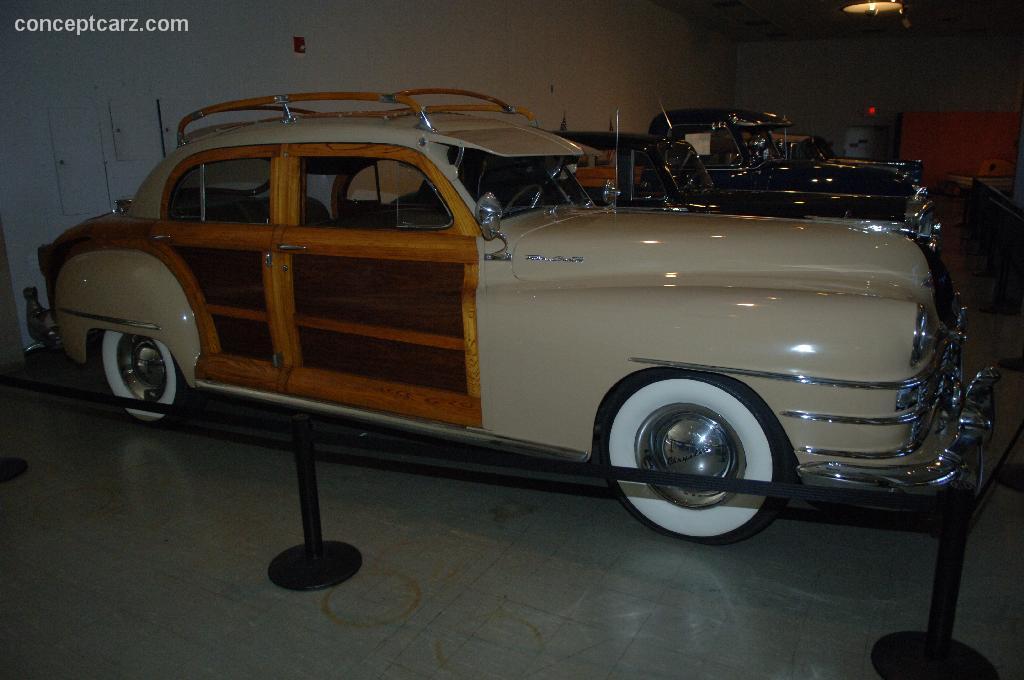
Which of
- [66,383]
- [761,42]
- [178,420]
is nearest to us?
[178,420]

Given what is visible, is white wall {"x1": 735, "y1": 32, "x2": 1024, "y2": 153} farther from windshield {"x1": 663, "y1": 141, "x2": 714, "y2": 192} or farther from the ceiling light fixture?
windshield {"x1": 663, "y1": 141, "x2": 714, "y2": 192}

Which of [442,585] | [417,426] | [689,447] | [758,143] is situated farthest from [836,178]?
[442,585]

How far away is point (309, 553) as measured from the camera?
124 inches

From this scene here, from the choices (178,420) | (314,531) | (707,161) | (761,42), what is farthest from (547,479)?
(761,42)

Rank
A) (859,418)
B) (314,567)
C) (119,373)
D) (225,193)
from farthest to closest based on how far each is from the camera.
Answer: (119,373) < (225,193) < (314,567) < (859,418)

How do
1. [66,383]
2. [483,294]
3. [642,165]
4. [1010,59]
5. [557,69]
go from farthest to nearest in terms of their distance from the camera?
[1010,59]
[557,69]
[642,165]
[66,383]
[483,294]

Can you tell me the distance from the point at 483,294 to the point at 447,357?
0.37 meters

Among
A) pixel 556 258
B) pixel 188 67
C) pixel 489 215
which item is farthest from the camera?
pixel 188 67

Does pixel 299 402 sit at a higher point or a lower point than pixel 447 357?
lower

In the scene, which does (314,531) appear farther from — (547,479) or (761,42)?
(761,42)

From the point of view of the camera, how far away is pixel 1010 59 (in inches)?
859

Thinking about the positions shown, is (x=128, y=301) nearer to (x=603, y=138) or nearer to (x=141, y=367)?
(x=141, y=367)

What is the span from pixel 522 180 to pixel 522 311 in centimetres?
99

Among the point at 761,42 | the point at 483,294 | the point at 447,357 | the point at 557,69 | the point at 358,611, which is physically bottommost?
the point at 358,611
